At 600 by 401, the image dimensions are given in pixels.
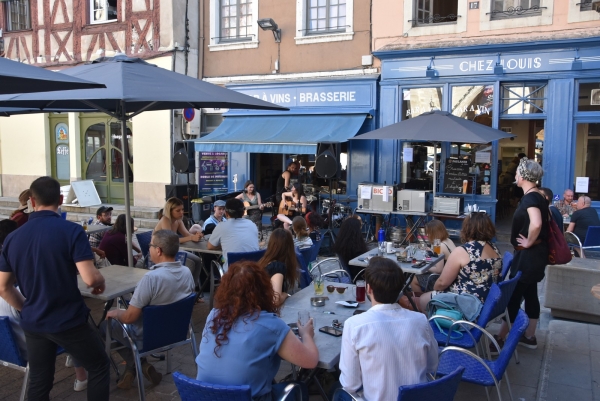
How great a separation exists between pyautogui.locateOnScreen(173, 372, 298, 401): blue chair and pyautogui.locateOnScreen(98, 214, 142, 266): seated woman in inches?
140

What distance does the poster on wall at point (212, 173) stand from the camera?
12.6m

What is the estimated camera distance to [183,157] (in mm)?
11266

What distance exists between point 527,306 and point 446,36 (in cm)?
664

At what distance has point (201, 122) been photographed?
13.0m

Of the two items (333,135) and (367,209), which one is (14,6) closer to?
(333,135)

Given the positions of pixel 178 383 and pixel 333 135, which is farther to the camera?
pixel 333 135

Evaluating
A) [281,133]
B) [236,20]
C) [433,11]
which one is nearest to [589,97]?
[433,11]

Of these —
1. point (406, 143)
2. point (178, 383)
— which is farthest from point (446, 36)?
point (178, 383)

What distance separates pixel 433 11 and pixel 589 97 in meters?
3.40

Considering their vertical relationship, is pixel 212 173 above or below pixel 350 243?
above

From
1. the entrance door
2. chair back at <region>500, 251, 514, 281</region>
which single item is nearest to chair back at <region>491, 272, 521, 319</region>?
chair back at <region>500, 251, 514, 281</region>

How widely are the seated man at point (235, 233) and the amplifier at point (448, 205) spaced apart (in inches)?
186

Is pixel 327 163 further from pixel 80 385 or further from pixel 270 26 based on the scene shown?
pixel 80 385

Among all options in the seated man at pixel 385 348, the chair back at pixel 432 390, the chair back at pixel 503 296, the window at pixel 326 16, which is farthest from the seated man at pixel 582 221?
the window at pixel 326 16
